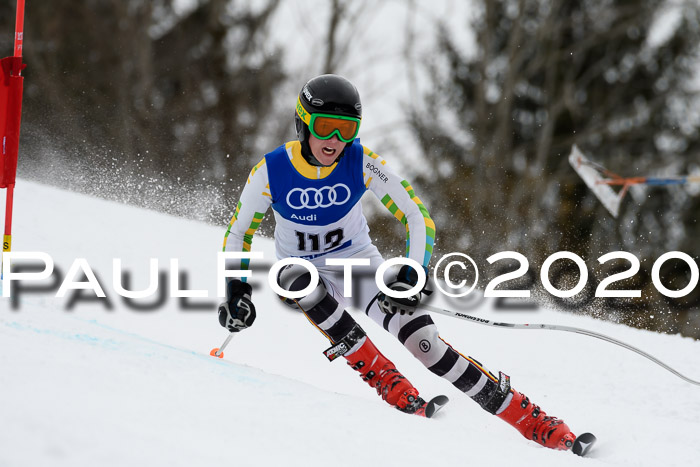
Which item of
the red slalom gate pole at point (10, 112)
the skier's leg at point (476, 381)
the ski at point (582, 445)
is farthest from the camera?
the red slalom gate pole at point (10, 112)

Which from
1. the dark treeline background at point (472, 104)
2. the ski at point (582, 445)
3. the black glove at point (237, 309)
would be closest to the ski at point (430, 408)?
the ski at point (582, 445)

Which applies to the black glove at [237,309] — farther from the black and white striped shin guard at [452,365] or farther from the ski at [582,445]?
the ski at [582,445]

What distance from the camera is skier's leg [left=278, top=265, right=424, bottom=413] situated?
3.63 m

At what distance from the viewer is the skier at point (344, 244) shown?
3439mm

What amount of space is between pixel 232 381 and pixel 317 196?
3.51 feet

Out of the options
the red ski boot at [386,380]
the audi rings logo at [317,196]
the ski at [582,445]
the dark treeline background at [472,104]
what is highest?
the dark treeline background at [472,104]

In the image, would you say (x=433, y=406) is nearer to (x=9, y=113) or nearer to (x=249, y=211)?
(x=249, y=211)

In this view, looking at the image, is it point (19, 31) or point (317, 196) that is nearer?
point (317, 196)

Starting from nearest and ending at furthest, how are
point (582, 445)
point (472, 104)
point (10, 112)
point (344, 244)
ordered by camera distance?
point (582, 445), point (344, 244), point (10, 112), point (472, 104)

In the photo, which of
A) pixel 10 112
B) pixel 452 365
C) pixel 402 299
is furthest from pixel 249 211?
pixel 10 112

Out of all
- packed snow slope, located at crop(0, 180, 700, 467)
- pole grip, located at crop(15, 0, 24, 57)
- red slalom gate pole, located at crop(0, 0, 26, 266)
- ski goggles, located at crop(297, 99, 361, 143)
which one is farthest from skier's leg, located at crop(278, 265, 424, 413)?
pole grip, located at crop(15, 0, 24, 57)

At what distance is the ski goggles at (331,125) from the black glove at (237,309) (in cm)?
78

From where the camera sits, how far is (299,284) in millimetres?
3695

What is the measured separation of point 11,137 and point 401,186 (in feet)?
7.17
